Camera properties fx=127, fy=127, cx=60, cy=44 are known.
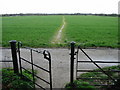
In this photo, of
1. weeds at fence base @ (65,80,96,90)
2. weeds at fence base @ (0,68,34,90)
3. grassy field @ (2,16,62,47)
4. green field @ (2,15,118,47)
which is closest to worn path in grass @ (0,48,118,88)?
weeds at fence base @ (65,80,96,90)

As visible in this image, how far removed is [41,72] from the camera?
16.2 ft

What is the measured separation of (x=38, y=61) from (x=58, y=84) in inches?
91.0

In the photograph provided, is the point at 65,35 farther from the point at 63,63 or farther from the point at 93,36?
the point at 63,63

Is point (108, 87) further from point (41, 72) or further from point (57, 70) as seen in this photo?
point (41, 72)

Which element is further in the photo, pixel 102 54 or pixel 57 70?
pixel 102 54

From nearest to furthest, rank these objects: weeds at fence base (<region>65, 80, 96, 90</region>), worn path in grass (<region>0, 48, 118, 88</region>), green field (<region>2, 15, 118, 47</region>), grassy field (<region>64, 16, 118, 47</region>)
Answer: weeds at fence base (<region>65, 80, 96, 90</region>) < worn path in grass (<region>0, 48, 118, 88</region>) < grassy field (<region>64, 16, 118, 47</region>) < green field (<region>2, 15, 118, 47</region>)

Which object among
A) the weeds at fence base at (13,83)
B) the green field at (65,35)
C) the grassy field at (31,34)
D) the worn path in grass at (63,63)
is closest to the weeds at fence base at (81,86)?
the worn path in grass at (63,63)

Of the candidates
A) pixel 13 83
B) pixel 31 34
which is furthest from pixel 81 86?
A: pixel 31 34

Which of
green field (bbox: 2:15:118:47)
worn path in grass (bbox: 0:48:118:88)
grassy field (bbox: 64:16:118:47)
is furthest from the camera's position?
green field (bbox: 2:15:118:47)

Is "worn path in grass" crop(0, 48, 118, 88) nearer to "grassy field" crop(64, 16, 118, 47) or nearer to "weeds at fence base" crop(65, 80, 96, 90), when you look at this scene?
"weeds at fence base" crop(65, 80, 96, 90)

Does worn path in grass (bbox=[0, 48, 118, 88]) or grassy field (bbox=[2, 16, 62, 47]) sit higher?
grassy field (bbox=[2, 16, 62, 47])

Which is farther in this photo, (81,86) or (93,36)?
(93,36)

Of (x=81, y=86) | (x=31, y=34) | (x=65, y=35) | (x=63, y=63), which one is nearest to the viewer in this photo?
(x=81, y=86)
